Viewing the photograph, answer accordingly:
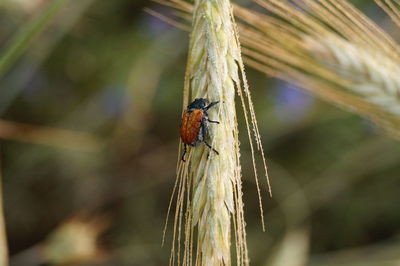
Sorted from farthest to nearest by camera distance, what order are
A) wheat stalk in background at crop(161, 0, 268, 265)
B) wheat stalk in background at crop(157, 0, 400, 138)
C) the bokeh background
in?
the bokeh background < wheat stalk in background at crop(157, 0, 400, 138) < wheat stalk in background at crop(161, 0, 268, 265)

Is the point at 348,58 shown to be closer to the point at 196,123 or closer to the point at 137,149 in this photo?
the point at 196,123

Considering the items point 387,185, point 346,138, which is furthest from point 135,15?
point 387,185

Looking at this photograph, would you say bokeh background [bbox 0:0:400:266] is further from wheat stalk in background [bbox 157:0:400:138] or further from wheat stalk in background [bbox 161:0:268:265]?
wheat stalk in background [bbox 161:0:268:265]

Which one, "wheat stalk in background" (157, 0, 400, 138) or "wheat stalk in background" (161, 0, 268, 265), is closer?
"wheat stalk in background" (161, 0, 268, 265)

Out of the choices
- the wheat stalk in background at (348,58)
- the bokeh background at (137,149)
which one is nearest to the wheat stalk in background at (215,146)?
the wheat stalk in background at (348,58)

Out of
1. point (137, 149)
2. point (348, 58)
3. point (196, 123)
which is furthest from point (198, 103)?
point (137, 149)

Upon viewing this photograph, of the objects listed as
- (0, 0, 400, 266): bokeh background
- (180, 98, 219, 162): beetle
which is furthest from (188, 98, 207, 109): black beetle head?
(0, 0, 400, 266): bokeh background

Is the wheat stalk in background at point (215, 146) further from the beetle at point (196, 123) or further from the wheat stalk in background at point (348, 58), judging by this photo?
the wheat stalk in background at point (348, 58)
